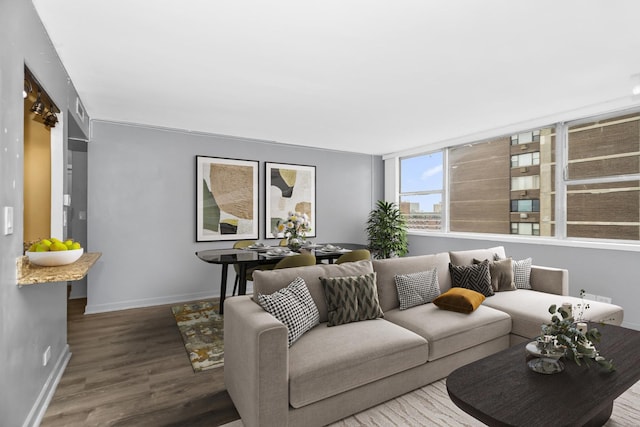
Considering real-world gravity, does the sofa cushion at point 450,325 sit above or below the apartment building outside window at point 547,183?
below

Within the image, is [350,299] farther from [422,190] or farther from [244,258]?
[422,190]

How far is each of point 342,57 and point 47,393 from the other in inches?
124

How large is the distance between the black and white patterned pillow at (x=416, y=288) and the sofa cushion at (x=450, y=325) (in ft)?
0.23

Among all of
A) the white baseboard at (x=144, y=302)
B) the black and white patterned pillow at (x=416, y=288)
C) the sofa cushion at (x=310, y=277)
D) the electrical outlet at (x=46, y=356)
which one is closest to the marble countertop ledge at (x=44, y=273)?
the electrical outlet at (x=46, y=356)

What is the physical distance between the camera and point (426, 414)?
2.13m

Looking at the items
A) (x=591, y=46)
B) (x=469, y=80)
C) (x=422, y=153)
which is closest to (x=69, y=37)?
(x=469, y=80)

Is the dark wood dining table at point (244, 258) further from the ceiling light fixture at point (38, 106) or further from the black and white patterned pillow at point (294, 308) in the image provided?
the ceiling light fixture at point (38, 106)

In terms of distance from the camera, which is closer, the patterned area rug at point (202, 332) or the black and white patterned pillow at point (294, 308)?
the black and white patterned pillow at point (294, 308)

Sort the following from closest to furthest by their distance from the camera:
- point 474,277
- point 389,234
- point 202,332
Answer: point 474,277 < point 202,332 < point 389,234

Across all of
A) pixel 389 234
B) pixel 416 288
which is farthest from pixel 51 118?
pixel 389 234

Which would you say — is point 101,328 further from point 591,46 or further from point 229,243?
point 591,46

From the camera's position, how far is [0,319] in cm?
155

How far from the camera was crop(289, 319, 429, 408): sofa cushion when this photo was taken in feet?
6.19

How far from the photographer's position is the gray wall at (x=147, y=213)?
429cm
